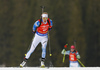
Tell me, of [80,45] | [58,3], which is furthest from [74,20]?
[80,45]

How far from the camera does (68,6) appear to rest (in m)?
27.4

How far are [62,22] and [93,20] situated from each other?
3.59 metres

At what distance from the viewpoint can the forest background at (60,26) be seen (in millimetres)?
23453

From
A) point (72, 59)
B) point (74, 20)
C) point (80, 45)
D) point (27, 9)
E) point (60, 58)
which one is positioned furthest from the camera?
point (27, 9)

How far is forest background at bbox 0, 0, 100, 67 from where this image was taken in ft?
76.9

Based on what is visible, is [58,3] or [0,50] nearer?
[0,50]

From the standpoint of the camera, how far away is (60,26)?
25.2 meters

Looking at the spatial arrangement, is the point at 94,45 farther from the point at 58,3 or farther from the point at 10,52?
the point at 10,52

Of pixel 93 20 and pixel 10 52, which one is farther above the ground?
pixel 93 20

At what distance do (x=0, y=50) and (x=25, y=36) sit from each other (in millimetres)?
3541

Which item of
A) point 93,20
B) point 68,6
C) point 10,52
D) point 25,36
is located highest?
point 68,6

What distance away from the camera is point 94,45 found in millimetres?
25312

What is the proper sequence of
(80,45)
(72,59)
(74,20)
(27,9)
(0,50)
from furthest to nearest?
1. (27,9)
2. (74,20)
3. (0,50)
4. (80,45)
5. (72,59)

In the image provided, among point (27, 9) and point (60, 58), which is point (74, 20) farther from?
point (60, 58)
